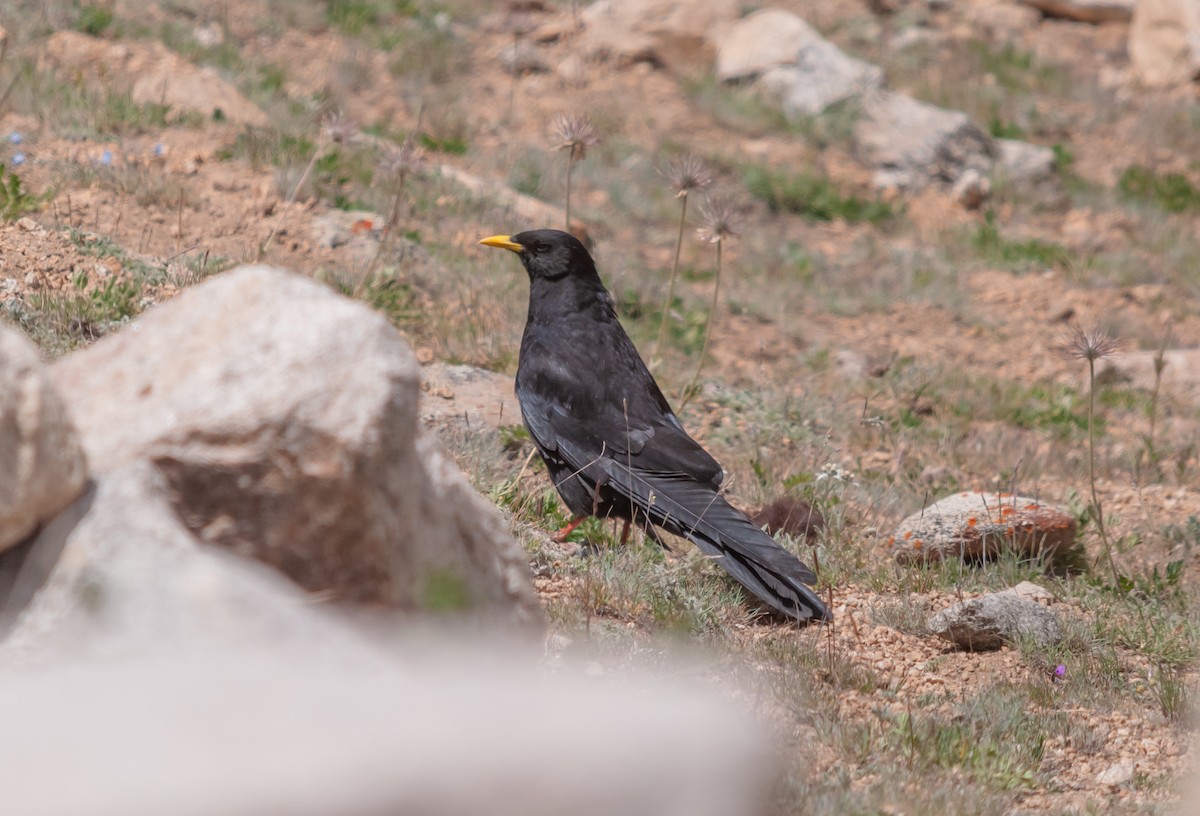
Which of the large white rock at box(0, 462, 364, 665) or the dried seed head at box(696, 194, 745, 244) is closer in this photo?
the large white rock at box(0, 462, 364, 665)

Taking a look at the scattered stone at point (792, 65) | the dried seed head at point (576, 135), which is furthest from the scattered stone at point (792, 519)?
the scattered stone at point (792, 65)

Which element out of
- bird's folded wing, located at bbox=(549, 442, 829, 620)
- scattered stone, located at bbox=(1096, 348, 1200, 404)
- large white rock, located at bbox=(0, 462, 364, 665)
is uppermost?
large white rock, located at bbox=(0, 462, 364, 665)

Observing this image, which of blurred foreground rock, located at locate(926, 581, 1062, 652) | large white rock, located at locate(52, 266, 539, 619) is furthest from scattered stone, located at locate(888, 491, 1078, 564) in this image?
large white rock, located at locate(52, 266, 539, 619)

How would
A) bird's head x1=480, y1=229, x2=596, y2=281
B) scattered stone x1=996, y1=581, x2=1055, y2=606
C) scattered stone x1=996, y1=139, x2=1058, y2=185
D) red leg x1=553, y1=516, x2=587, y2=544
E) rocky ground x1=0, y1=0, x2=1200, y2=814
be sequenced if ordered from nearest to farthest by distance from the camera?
rocky ground x1=0, y1=0, x2=1200, y2=814
scattered stone x1=996, y1=581, x2=1055, y2=606
red leg x1=553, y1=516, x2=587, y2=544
bird's head x1=480, y1=229, x2=596, y2=281
scattered stone x1=996, y1=139, x2=1058, y2=185

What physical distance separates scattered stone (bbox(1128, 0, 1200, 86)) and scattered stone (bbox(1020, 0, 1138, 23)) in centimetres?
59

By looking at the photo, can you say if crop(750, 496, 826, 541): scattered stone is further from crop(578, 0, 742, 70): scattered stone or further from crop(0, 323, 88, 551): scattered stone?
crop(578, 0, 742, 70): scattered stone

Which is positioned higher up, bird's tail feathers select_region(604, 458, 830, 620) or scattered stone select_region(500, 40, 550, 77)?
bird's tail feathers select_region(604, 458, 830, 620)

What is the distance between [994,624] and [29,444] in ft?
11.6

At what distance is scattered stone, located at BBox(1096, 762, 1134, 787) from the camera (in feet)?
12.6

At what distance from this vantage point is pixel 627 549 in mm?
5258

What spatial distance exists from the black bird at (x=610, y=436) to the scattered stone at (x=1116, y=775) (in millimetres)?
1110

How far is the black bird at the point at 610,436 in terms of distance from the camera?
15.7 feet

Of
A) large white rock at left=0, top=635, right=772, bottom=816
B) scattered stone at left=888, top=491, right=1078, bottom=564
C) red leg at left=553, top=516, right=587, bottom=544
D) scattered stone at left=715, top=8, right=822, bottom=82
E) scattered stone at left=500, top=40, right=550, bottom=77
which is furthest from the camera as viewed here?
scattered stone at left=715, top=8, right=822, bottom=82

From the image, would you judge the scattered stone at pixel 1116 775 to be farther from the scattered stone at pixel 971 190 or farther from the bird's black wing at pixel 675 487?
the scattered stone at pixel 971 190
